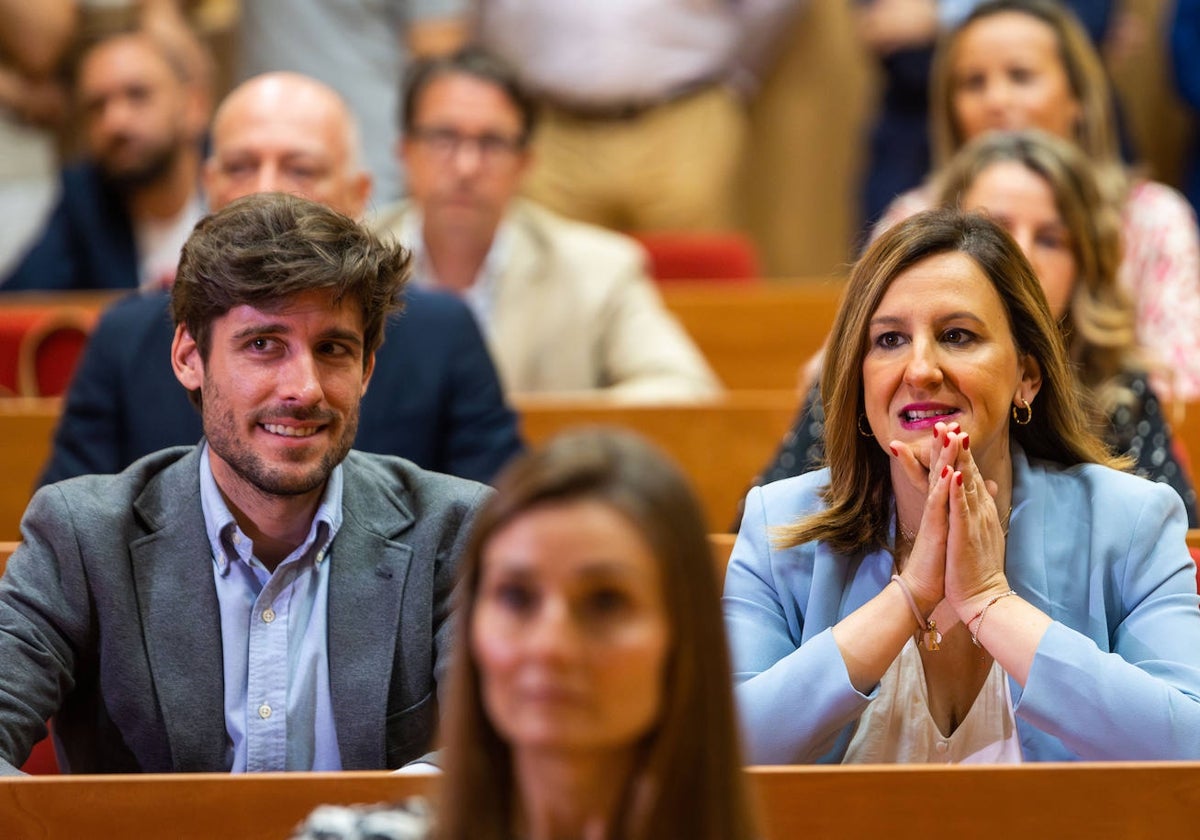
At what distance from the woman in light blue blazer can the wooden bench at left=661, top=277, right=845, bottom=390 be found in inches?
59.6

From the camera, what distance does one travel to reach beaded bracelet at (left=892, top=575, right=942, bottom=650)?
159cm

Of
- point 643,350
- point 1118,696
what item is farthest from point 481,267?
point 1118,696

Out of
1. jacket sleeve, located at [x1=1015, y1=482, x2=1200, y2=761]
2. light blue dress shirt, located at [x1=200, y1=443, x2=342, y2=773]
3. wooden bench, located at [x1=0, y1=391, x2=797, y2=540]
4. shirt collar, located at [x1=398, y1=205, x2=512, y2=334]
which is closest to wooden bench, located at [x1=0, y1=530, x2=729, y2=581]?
light blue dress shirt, located at [x1=200, y1=443, x2=342, y2=773]

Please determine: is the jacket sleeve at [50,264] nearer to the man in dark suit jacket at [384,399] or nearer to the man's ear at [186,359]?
the man in dark suit jacket at [384,399]

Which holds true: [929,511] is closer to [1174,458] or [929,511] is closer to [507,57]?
[1174,458]

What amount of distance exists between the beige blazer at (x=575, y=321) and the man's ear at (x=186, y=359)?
1.44 metres

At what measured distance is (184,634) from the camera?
166cm

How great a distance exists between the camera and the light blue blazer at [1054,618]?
1.53 m

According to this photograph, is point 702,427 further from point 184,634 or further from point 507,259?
point 184,634

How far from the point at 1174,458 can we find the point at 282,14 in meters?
2.65

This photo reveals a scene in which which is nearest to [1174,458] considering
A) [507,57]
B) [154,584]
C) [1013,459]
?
[1013,459]

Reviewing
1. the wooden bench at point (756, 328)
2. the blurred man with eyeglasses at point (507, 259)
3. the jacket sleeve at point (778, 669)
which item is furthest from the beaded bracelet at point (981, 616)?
the wooden bench at point (756, 328)

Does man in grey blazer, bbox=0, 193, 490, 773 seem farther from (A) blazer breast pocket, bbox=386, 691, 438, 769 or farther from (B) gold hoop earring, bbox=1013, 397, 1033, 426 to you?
(B) gold hoop earring, bbox=1013, 397, 1033, 426

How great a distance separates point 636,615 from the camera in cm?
100
